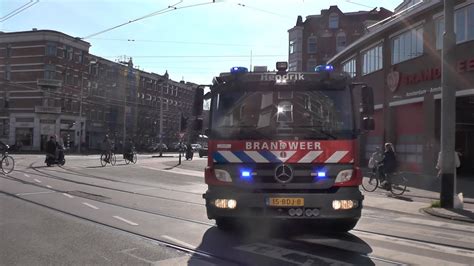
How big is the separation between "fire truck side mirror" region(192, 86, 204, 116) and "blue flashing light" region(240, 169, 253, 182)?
1498 millimetres

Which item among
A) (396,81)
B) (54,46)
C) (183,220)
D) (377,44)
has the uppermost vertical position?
(54,46)

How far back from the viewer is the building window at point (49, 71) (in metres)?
67.1

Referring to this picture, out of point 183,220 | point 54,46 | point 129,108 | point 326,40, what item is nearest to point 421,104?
point 183,220

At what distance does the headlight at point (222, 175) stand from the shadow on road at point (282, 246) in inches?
39.9

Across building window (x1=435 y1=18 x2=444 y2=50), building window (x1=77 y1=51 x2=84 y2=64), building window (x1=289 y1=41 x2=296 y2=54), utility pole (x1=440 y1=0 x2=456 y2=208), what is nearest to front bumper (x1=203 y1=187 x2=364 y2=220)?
utility pole (x1=440 y1=0 x2=456 y2=208)

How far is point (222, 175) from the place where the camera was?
Result: 811 cm

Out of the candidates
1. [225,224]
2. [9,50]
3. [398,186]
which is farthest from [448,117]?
[9,50]

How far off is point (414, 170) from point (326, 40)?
3936 cm

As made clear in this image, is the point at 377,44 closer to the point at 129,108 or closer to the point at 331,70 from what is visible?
the point at 331,70

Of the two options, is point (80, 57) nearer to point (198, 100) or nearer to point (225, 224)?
point (198, 100)

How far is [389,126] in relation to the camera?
30.2 m

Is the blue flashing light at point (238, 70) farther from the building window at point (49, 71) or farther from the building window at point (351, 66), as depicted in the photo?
the building window at point (49, 71)

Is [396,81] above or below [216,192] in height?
A: above

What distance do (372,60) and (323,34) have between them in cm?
3195
